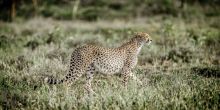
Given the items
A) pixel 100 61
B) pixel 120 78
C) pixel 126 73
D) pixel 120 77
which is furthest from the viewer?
pixel 120 77

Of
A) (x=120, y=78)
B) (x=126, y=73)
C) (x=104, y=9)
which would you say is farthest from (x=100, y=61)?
(x=104, y=9)

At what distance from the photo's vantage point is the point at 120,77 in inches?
436

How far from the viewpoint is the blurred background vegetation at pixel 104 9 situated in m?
26.3

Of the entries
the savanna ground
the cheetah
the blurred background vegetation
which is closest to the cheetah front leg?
the cheetah

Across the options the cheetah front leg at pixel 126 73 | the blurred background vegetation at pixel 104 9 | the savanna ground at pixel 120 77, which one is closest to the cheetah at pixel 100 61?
the cheetah front leg at pixel 126 73

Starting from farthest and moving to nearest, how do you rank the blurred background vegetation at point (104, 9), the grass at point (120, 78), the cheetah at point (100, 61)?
1. the blurred background vegetation at point (104, 9)
2. the cheetah at point (100, 61)
3. the grass at point (120, 78)

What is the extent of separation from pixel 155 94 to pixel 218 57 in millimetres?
5478

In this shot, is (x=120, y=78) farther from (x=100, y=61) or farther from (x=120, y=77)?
(x=100, y=61)

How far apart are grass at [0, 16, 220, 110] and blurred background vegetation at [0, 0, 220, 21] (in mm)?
6520

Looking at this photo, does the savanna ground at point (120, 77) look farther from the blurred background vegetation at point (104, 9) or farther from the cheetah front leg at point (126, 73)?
the blurred background vegetation at point (104, 9)

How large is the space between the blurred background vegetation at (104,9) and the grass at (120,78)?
6.52 metres

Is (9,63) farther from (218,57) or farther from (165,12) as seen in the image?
(165,12)

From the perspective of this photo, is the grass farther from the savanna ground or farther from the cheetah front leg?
the cheetah front leg

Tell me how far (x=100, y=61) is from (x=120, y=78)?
1570 millimetres
